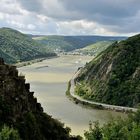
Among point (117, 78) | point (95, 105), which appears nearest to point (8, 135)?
point (95, 105)

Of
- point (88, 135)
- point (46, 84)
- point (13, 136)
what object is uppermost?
point (13, 136)

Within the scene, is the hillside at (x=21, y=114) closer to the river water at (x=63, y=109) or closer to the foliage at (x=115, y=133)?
the foliage at (x=115, y=133)

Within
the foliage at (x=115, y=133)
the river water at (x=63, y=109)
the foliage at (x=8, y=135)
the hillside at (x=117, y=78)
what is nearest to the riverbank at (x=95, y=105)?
the river water at (x=63, y=109)

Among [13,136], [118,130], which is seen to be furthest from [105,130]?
[13,136]

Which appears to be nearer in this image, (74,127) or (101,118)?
(74,127)

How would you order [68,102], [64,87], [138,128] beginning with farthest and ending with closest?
[64,87], [68,102], [138,128]

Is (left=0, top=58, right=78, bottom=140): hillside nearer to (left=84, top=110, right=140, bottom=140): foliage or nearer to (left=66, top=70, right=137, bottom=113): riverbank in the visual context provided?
(left=84, top=110, right=140, bottom=140): foliage

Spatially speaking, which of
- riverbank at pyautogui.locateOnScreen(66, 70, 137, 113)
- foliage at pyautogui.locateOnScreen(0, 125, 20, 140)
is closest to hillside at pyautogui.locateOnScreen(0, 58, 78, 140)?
foliage at pyautogui.locateOnScreen(0, 125, 20, 140)

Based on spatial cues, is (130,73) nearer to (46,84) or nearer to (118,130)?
(46,84)
